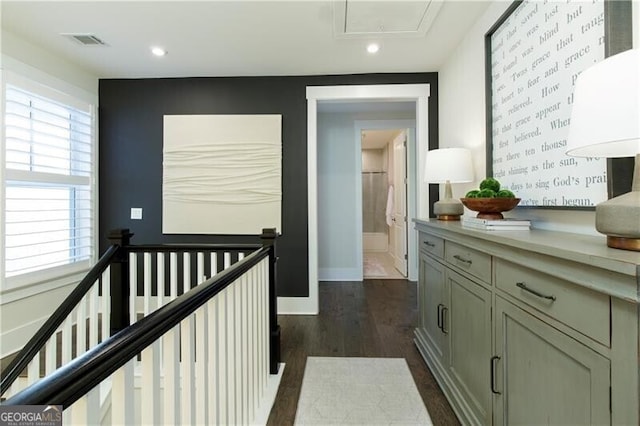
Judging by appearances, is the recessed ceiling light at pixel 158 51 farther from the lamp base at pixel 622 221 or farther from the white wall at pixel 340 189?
the lamp base at pixel 622 221

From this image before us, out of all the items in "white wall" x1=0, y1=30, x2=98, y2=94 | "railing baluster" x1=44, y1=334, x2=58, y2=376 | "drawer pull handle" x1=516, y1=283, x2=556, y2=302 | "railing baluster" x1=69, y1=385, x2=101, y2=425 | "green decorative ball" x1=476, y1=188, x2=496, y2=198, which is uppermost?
"white wall" x1=0, y1=30, x2=98, y2=94

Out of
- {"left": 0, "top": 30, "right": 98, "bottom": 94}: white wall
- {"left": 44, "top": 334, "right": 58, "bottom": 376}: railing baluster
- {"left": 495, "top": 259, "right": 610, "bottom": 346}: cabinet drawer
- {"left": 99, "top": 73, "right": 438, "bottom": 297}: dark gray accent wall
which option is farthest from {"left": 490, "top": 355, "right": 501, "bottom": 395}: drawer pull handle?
{"left": 0, "top": 30, "right": 98, "bottom": 94}: white wall

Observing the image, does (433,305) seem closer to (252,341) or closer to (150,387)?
(252,341)

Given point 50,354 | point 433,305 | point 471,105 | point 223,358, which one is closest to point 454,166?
point 471,105

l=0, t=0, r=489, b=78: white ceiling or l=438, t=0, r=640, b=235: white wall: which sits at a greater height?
l=0, t=0, r=489, b=78: white ceiling

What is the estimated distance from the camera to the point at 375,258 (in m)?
6.38

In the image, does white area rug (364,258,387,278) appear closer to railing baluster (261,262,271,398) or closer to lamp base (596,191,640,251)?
railing baluster (261,262,271,398)

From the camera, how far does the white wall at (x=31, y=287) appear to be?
251cm

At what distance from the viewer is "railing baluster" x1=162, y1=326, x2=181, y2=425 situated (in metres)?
0.87

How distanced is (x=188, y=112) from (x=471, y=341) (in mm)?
3378

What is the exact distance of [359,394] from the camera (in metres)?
1.94

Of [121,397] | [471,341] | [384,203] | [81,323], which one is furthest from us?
[384,203]

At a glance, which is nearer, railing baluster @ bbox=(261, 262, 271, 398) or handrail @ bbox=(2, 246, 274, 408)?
handrail @ bbox=(2, 246, 274, 408)

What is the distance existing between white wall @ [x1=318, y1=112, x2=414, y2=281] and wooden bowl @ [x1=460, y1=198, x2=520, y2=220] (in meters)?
2.92
